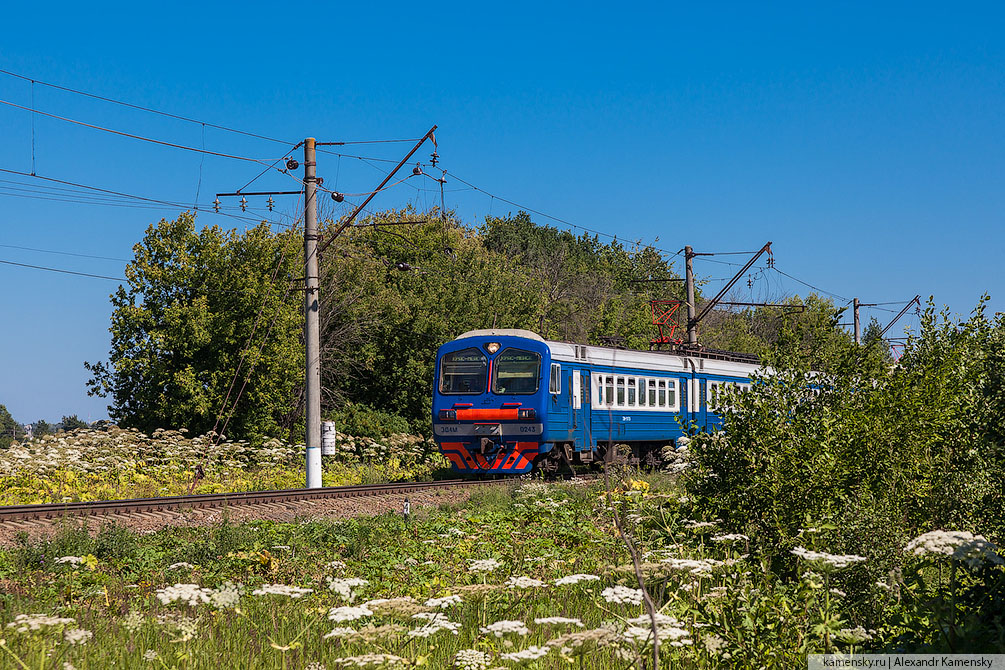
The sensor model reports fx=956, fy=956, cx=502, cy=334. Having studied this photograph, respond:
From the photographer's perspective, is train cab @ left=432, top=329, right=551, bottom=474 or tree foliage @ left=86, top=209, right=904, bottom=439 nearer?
train cab @ left=432, top=329, right=551, bottom=474

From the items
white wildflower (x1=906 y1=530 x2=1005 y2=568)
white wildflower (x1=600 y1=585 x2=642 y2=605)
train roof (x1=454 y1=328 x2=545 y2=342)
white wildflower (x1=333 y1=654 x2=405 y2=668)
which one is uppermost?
train roof (x1=454 y1=328 x2=545 y2=342)

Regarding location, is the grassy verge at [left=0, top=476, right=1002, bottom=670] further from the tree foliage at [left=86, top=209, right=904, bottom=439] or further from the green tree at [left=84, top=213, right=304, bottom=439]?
the green tree at [left=84, top=213, right=304, bottom=439]

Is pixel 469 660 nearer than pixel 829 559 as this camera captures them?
Yes

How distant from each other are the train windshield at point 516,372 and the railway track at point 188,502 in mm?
2362

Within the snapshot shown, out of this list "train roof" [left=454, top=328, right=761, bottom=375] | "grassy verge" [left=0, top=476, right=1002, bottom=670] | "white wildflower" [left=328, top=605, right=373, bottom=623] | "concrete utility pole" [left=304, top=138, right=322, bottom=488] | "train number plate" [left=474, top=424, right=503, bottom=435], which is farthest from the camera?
"train roof" [left=454, top=328, right=761, bottom=375]

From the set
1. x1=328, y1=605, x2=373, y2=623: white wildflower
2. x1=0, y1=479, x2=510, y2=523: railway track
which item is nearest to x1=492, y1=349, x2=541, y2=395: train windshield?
x1=0, y1=479, x2=510, y2=523: railway track

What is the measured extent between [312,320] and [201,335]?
8278 mm

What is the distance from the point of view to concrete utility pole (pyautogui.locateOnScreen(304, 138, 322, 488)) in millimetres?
19578

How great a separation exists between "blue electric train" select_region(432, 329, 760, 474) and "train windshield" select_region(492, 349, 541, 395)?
2 centimetres

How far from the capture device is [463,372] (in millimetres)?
21938

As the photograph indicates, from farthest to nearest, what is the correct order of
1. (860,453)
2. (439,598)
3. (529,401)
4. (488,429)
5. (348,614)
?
(488,429), (529,401), (860,453), (439,598), (348,614)

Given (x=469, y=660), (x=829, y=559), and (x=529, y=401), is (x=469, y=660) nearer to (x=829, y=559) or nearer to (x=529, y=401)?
(x=829, y=559)

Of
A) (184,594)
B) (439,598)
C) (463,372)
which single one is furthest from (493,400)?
(184,594)

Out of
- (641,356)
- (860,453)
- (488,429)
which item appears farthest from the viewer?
(641,356)
